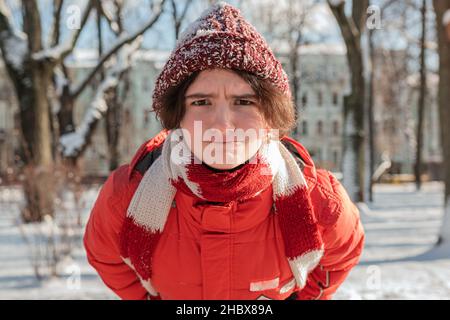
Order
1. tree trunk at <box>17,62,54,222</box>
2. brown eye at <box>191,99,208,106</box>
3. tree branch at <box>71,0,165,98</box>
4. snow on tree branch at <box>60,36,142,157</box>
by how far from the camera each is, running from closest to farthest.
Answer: brown eye at <box>191,99,208,106</box>, tree trunk at <box>17,62,54,222</box>, tree branch at <box>71,0,165,98</box>, snow on tree branch at <box>60,36,142,157</box>

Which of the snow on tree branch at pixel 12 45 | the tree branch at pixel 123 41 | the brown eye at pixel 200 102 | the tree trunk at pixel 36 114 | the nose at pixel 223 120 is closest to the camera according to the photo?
the nose at pixel 223 120

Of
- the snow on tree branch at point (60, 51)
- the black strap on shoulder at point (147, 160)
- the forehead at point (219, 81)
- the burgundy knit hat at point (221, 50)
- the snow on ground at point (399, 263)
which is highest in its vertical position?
the snow on tree branch at point (60, 51)

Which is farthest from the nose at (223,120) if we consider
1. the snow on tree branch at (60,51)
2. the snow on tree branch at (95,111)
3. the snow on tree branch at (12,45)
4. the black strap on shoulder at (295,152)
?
the snow on tree branch at (95,111)

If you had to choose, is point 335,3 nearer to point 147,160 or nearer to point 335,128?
point 147,160

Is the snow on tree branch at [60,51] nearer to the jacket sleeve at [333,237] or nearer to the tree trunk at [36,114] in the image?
the tree trunk at [36,114]

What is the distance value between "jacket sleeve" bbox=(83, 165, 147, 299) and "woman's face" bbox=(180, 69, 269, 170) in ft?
1.17

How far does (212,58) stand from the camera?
5.25ft

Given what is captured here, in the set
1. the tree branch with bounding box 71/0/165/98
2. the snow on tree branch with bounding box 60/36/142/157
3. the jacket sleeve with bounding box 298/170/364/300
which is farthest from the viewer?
the snow on tree branch with bounding box 60/36/142/157

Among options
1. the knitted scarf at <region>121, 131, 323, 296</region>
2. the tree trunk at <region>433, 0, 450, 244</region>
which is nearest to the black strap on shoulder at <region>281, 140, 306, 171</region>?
the knitted scarf at <region>121, 131, 323, 296</region>

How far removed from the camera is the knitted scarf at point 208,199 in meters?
1.65

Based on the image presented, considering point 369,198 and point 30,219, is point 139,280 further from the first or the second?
point 369,198

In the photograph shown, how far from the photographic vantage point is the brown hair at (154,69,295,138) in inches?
66.0

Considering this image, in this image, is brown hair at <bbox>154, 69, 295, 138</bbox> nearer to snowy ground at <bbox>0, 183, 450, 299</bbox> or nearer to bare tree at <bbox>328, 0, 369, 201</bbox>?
snowy ground at <bbox>0, 183, 450, 299</bbox>

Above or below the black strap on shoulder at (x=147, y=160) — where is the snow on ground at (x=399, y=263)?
below
